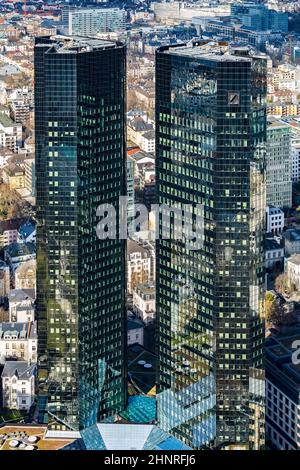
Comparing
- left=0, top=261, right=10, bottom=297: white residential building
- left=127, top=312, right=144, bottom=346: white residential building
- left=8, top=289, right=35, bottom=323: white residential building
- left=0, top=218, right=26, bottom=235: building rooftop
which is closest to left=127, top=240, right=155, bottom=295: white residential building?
left=8, top=289, right=35, bottom=323: white residential building

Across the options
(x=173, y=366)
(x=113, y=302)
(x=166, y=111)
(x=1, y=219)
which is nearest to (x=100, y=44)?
(x=166, y=111)

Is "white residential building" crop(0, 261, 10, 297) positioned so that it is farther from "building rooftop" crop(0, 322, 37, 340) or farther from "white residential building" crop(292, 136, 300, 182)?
"white residential building" crop(292, 136, 300, 182)

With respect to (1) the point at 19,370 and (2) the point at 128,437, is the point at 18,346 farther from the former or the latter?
(2) the point at 128,437

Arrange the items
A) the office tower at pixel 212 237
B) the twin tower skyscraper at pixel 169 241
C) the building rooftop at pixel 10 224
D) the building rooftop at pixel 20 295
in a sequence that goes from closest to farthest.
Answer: the office tower at pixel 212 237 < the twin tower skyscraper at pixel 169 241 < the building rooftop at pixel 20 295 < the building rooftop at pixel 10 224

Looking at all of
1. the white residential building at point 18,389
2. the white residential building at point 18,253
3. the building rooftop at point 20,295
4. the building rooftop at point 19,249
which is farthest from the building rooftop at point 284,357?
the building rooftop at point 19,249

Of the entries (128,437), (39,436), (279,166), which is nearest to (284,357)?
(128,437)

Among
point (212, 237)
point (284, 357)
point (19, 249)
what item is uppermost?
point (212, 237)

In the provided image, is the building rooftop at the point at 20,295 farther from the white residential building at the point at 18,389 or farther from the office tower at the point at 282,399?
the office tower at the point at 282,399
